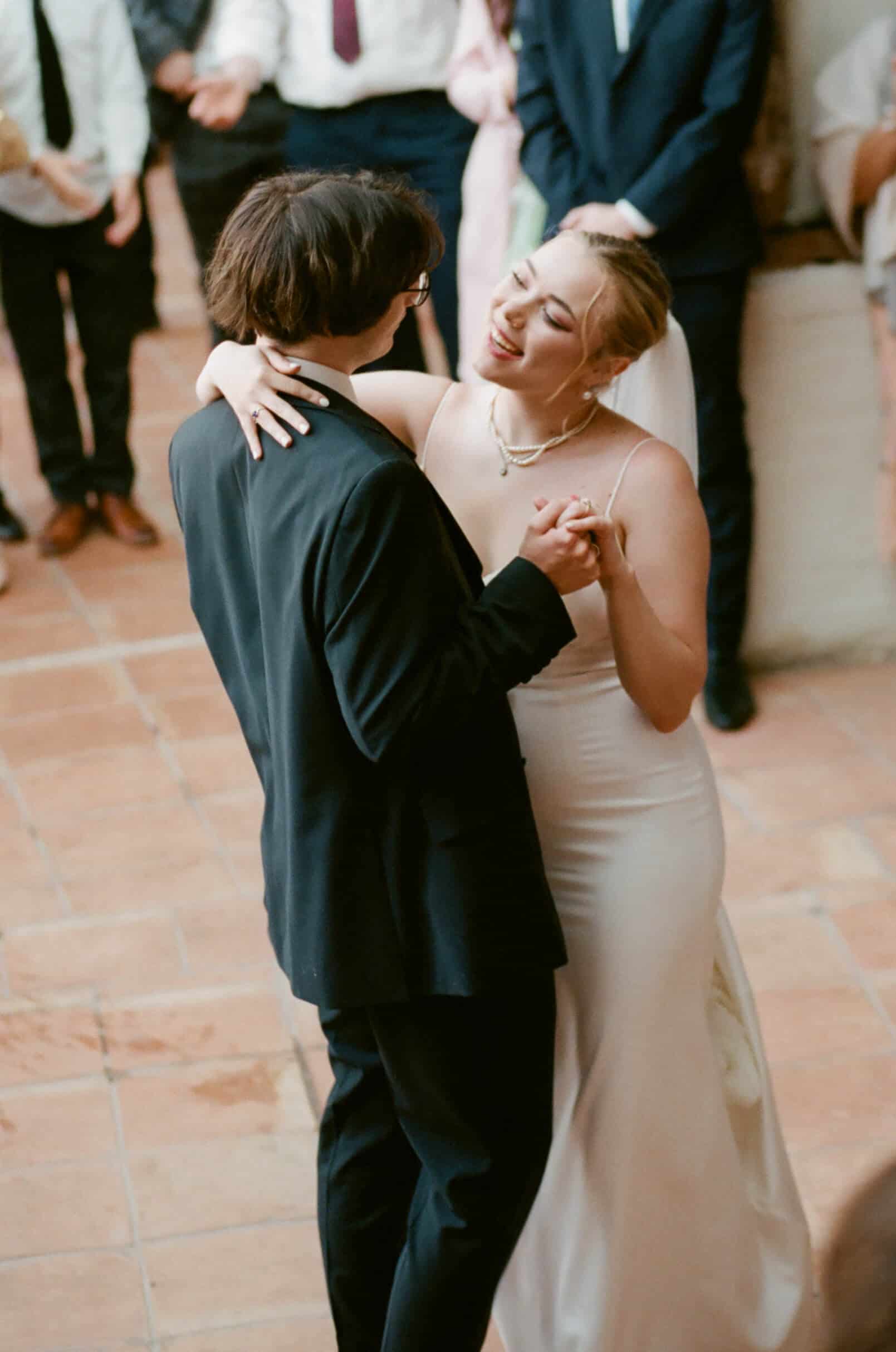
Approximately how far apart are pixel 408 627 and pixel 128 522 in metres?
3.72

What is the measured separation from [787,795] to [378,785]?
2237 millimetres

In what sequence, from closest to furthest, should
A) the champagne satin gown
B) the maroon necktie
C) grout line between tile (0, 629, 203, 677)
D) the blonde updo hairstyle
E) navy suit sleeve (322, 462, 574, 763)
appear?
navy suit sleeve (322, 462, 574, 763)
the blonde updo hairstyle
the champagne satin gown
the maroon necktie
grout line between tile (0, 629, 203, 677)

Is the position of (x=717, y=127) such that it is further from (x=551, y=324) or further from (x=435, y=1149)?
(x=435, y=1149)

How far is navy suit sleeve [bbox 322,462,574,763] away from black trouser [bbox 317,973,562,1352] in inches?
15.5

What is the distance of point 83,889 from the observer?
144 inches

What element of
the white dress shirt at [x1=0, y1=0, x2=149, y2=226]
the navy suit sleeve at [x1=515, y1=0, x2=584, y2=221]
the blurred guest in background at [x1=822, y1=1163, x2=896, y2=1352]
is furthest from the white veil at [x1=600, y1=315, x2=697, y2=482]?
the white dress shirt at [x1=0, y1=0, x2=149, y2=226]

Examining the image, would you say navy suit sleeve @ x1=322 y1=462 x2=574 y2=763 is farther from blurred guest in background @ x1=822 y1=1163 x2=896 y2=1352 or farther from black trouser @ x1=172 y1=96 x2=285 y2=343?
black trouser @ x1=172 y1=96 x2=285 y2=343

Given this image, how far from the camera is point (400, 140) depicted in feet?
15.0

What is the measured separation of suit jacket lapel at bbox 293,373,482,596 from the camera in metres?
1.78

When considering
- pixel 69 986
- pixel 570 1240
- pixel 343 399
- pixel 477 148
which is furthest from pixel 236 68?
pixel 570 1240

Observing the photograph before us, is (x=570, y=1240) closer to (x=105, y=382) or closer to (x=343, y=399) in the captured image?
(x=343, y=399)

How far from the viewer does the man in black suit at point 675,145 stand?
3.71m

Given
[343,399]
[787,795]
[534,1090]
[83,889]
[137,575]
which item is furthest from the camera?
[137,575]

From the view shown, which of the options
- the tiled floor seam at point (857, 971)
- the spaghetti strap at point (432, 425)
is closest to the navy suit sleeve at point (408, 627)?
the spaghetti strap at point (432, 425)
